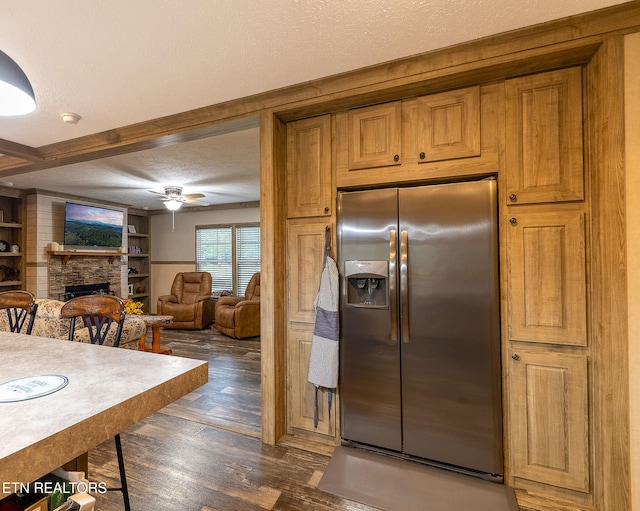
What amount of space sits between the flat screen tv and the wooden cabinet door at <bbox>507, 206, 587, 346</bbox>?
6978mm

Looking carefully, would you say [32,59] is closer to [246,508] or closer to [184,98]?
[184,98]

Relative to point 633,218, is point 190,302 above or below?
below

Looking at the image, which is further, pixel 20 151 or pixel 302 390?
pixel 20 151

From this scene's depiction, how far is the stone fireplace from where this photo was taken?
5812mm

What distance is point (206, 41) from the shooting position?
1.72 meters

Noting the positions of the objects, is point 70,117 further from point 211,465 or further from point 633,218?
point 633,218

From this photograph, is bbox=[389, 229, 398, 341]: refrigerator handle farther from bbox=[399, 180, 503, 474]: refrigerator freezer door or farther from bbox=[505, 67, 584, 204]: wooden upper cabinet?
bbox=[505, 67, 584, 204]: wooden upper cabinet

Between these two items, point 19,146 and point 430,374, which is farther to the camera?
point 19,146

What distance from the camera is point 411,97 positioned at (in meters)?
2.08

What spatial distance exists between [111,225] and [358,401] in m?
6.62

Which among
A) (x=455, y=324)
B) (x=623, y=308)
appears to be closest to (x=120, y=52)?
(x=455, y=324)

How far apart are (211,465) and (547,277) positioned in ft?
7.70

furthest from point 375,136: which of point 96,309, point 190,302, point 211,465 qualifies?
point 190,302

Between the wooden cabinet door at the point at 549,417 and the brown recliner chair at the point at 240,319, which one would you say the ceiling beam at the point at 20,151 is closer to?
the brown recliner chair at the point at 240,319
